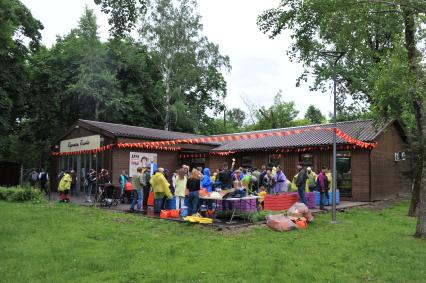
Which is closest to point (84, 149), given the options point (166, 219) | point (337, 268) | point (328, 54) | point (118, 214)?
point (118, 214)

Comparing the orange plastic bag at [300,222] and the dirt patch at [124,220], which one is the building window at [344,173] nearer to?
the orange plastic bag at [300,222]

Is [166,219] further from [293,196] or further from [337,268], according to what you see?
[337,268]

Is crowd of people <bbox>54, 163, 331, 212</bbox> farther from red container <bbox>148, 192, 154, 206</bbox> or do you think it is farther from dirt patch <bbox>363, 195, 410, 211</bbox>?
dirt patch <bbox>363, 195, 410, 211</bbox>

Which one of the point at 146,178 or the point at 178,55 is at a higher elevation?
the point at 178,55

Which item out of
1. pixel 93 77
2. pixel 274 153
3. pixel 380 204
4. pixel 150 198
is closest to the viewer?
pixel 150 198

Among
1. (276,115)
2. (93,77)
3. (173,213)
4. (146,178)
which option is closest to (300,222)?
(173,213)

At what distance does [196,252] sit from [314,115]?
55.1 metres

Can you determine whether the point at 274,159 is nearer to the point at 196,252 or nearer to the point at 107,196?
the point at 107,196

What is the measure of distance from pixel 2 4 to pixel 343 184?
17279 millimetres

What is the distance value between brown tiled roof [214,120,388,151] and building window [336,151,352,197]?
94cm

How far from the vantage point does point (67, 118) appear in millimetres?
34844

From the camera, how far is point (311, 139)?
76.0 ft

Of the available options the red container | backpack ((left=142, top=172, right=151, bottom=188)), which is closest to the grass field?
backpack ((left=142, top=172, right=151, bottom=188))

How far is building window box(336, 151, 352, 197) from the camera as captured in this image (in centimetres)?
2114
